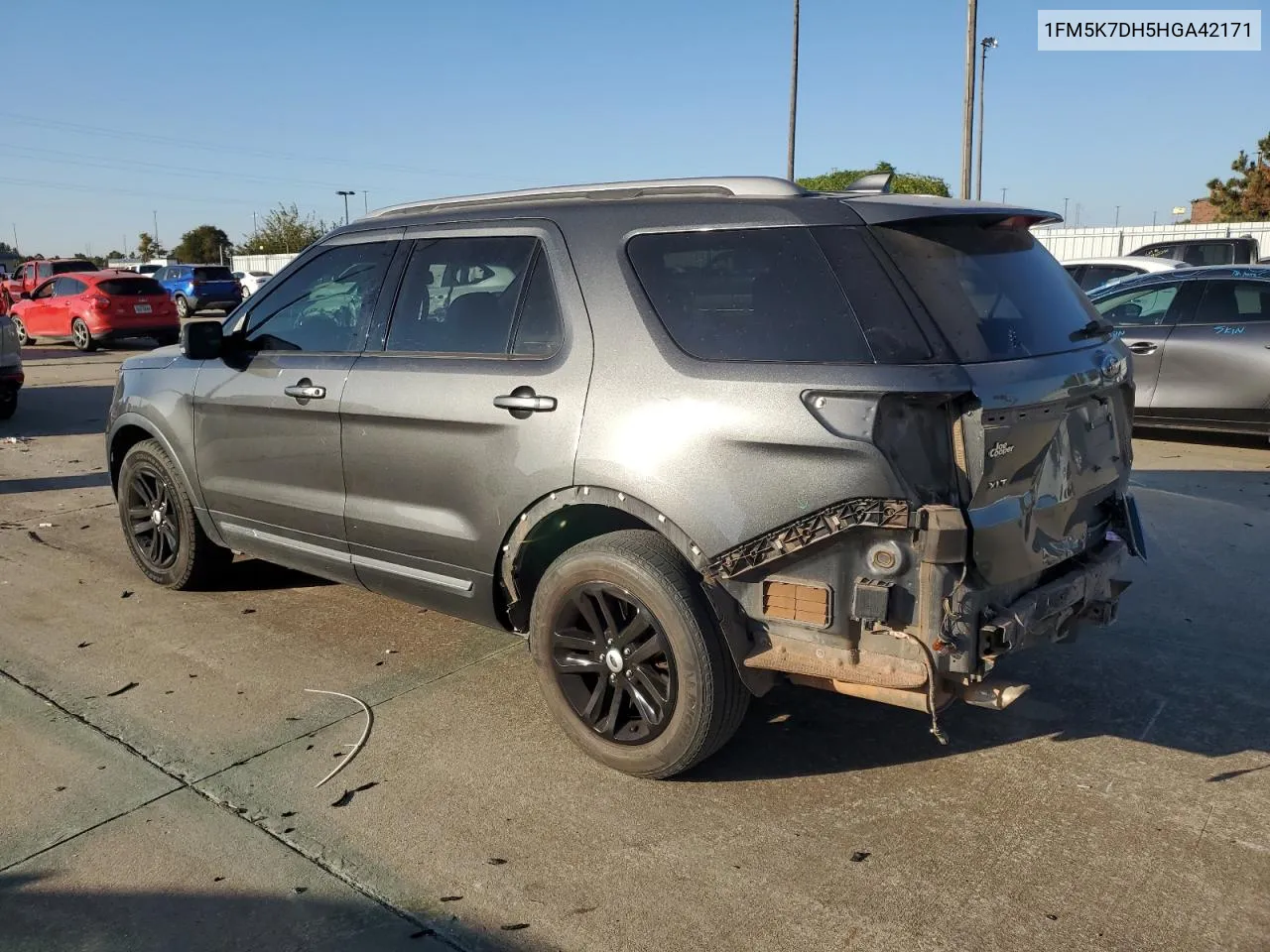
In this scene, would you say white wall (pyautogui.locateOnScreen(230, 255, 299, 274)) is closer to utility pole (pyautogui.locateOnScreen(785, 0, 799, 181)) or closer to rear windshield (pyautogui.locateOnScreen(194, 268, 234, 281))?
rear windshield (pyautogui.locateOnScreen(194, 268, 234, 281))

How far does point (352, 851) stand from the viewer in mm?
3217

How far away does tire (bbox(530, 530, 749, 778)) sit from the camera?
3.36 metres

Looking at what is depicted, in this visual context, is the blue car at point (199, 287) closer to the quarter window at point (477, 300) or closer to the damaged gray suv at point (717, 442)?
the quarter window at point (477, 300)

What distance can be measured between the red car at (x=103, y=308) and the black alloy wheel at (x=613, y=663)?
65.6ft

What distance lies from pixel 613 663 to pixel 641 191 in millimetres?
1683

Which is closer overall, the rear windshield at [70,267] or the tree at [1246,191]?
the rear windshield at [70,267]

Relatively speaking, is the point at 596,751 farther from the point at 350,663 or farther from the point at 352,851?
the point at 350,663

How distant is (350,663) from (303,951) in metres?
1.98

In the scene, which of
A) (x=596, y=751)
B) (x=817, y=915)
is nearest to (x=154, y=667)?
(x=596, y=751)

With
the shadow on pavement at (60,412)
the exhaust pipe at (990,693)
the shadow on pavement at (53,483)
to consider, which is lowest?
the shadow on pavement at (53,483)

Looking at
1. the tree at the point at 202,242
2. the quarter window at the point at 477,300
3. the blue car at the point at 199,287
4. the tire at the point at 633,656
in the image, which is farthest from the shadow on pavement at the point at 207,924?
the tree at the point at 202,242

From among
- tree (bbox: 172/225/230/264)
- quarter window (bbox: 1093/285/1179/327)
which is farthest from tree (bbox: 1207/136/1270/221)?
tree (bbox: 172/225/230/264)

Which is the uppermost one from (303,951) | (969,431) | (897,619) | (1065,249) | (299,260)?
(1065,249)

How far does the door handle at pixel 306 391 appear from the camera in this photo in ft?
14.7
